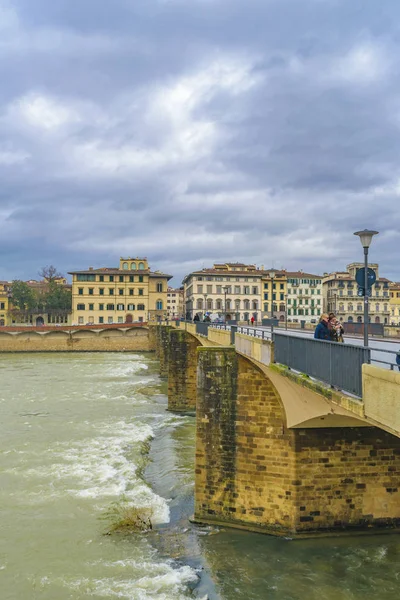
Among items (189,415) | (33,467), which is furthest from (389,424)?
(189,415)

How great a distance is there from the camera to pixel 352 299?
324 ft

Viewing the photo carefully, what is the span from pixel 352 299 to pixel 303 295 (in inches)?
364

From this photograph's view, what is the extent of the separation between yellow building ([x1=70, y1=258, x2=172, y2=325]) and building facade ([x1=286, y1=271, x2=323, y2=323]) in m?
25.9

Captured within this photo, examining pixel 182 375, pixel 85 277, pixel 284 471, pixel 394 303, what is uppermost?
pixel 85 277

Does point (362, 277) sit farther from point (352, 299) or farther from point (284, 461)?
point (352, 299)

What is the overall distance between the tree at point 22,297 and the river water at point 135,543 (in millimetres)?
83838

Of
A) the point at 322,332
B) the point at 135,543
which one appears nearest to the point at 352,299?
the point at 135,543

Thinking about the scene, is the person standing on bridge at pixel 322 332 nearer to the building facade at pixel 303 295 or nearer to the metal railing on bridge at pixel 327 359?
the metal railing on bridge at pixel 327 359

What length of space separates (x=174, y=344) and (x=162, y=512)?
17.9m

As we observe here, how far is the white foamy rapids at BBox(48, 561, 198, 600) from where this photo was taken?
9.81 m

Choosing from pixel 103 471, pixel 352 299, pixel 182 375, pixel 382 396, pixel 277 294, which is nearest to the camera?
pixel 382 396

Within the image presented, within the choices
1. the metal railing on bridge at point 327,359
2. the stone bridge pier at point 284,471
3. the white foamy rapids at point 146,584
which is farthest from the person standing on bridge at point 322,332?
the white foamy rapids at point 146,584

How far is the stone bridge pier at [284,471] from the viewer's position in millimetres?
11609

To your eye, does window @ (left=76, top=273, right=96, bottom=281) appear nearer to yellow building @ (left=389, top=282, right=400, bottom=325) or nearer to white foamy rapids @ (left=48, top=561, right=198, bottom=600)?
yellow building @ (left=389, top=282, right=400, bottom=325)
